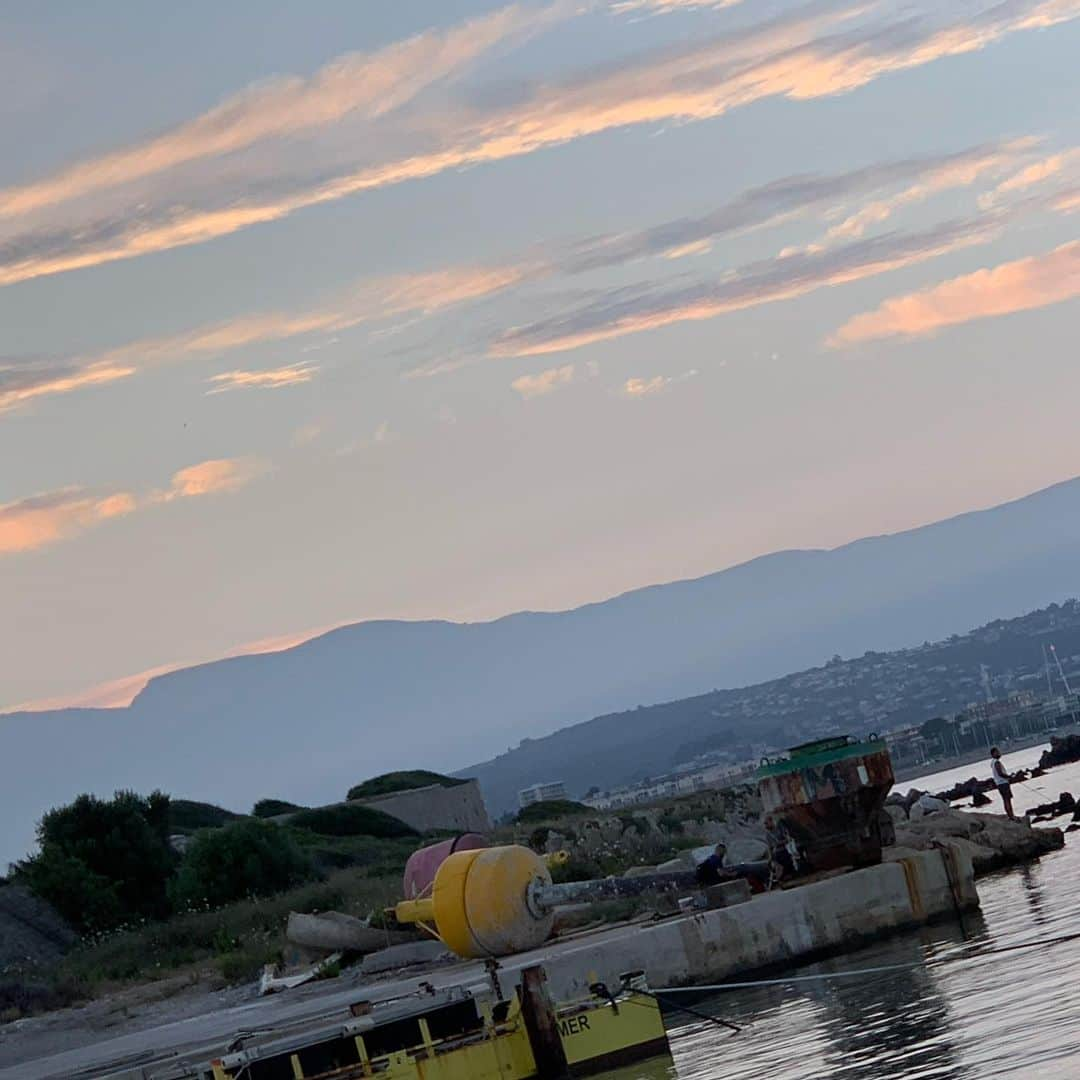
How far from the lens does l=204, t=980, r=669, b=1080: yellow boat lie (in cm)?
2086

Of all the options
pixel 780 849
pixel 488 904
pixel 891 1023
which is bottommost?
pixel 891 1023

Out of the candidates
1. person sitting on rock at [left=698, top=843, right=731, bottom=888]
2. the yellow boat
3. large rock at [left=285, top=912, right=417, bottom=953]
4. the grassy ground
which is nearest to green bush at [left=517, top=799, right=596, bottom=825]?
the grassy ground

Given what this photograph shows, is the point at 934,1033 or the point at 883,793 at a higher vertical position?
the point at 883,793

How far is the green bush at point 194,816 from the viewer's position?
281 feet

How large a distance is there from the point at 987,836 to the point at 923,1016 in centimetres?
1854

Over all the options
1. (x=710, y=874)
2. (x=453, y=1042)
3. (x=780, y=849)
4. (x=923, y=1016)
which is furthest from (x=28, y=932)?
(x=923, y=1016)

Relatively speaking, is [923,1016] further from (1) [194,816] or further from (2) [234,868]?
(1) [194,816]

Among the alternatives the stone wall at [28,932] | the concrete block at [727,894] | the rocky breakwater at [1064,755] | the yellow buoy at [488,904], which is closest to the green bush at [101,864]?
the stone wall at [28,932]

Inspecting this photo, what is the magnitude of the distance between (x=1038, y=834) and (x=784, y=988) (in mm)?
14534

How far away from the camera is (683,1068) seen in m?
22.1

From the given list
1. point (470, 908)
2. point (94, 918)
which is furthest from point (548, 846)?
point (470, 908)

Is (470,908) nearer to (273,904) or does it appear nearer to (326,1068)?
(326,1068)

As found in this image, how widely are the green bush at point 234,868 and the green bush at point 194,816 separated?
25.7m

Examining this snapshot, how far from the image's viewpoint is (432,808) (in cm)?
9038
